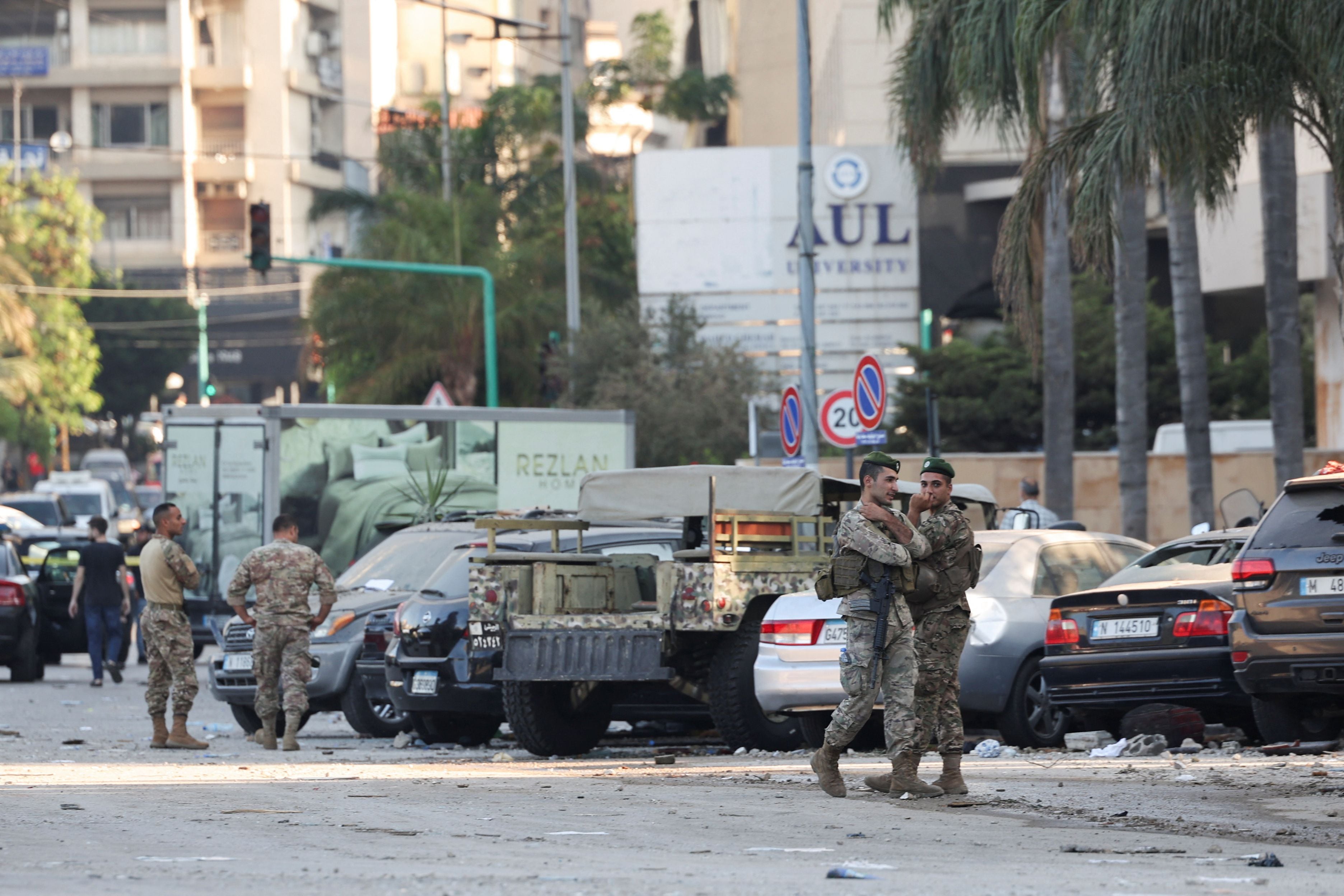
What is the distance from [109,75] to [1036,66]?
73.7 meters

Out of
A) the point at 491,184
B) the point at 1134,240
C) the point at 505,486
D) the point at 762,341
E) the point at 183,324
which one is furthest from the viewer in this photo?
the point at 183,324

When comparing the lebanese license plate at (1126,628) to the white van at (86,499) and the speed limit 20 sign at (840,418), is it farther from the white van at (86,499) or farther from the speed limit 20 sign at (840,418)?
the white van at (86,499)

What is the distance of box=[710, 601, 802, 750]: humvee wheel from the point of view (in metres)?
13.4

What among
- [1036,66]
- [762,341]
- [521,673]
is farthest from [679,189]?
[521,673]

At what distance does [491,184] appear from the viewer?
5403cm

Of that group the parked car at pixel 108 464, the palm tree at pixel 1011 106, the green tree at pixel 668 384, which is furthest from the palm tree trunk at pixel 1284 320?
the parked car at pixel 108 464

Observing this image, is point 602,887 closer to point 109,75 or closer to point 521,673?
point 521,673

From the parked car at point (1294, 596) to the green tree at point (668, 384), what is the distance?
23235 millimetres

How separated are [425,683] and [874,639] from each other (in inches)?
194

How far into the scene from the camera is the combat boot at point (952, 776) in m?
10.7

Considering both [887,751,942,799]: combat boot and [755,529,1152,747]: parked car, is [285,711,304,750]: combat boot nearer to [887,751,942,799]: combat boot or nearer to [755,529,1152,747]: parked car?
[755,529,1152,747]: parked car

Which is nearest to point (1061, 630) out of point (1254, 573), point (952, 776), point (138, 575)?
point (1254, 573)

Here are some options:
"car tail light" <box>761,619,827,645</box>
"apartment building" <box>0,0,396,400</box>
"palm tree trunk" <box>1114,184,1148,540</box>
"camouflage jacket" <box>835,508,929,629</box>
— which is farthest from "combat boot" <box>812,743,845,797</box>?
"apartment building" <box>0,0,396,400</box>

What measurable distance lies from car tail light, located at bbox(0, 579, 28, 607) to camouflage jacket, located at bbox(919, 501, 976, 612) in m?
15.0
